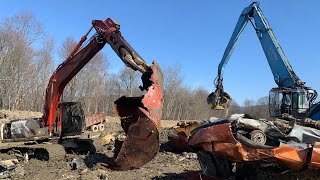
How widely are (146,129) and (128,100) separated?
9.35 feet

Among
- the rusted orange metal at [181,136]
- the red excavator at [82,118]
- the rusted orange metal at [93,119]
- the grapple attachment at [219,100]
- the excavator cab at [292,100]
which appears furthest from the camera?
the rusted orange metal at [93,119]

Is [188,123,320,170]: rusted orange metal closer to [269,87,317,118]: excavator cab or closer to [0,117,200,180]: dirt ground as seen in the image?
[0,117,200,180]: dirt ground

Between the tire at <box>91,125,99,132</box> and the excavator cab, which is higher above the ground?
the excavator cab

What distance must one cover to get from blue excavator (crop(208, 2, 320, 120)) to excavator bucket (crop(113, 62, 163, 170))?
799 centimetres

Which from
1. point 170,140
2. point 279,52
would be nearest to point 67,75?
point 170,140

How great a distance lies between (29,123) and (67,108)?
1.42 meters

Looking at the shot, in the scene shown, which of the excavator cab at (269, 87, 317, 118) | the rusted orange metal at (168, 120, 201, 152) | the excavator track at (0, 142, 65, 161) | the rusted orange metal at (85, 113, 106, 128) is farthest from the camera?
the rusted orange metal at (85, 113, 106, 128)

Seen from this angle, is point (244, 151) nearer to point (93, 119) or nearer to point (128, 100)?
point (128, 100)

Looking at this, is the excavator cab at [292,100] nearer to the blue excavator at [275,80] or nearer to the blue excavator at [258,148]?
the blue excavator at [275,80]

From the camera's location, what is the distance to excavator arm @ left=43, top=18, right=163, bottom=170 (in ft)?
26.5

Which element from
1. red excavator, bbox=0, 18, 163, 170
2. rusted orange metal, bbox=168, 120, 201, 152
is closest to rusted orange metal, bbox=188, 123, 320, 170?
red excavator, bbox=0, 18, 163, 170

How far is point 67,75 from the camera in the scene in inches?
490

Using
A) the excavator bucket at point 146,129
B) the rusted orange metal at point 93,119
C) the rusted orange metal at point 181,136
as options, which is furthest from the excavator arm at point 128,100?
the rusted orange metal at point 93,119

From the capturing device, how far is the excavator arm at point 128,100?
26.5 ft
